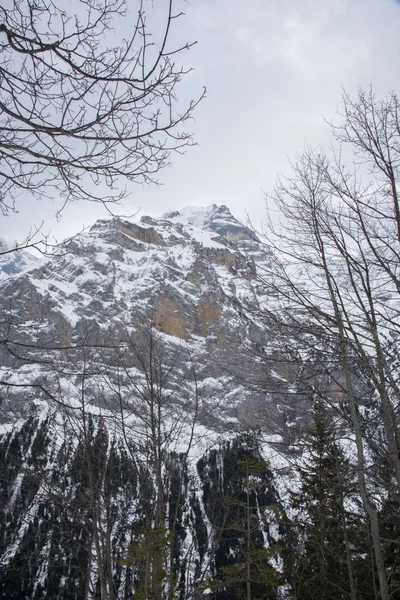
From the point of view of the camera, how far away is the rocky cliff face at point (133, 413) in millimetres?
4082

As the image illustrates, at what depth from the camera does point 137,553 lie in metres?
→ 4.36

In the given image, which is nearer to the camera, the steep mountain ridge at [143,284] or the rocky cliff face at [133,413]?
the rocky cliff face at [133,413]

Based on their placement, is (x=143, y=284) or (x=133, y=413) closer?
(x=133, y=413)

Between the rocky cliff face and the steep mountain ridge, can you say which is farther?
the steep mountain ridge

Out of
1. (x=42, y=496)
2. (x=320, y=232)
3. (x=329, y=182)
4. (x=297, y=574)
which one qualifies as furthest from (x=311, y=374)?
(x=297, y=574)

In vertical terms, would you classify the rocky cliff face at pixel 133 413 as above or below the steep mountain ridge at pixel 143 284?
below

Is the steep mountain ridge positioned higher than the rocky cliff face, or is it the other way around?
the steep mountain ridge

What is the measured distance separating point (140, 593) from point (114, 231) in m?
182

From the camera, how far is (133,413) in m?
4.93

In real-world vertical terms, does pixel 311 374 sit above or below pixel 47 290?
below

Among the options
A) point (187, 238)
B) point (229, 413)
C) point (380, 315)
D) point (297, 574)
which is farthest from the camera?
point (187, 238)

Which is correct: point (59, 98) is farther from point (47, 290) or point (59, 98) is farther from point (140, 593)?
point (47, 290)

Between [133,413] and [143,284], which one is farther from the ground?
[143,284]

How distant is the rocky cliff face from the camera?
13.4 ft
